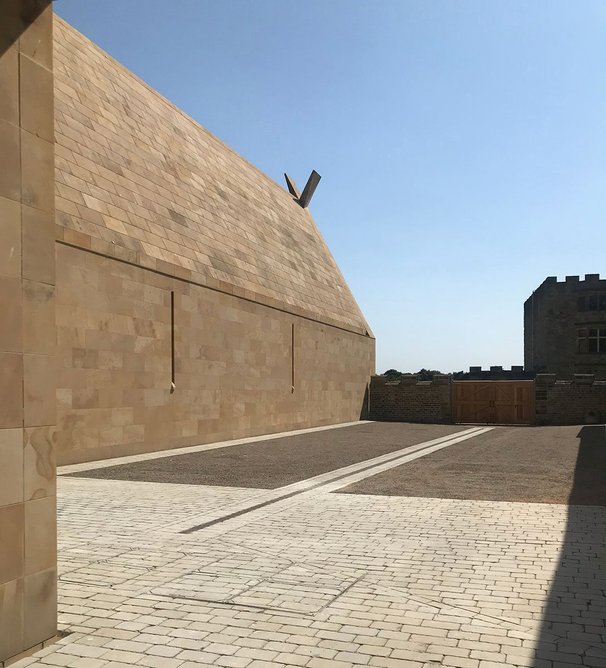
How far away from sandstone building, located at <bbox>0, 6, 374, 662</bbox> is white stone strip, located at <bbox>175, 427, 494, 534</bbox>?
2147mm

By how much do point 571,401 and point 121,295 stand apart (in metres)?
21.9

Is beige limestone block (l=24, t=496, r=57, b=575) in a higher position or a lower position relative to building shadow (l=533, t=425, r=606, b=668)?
higher

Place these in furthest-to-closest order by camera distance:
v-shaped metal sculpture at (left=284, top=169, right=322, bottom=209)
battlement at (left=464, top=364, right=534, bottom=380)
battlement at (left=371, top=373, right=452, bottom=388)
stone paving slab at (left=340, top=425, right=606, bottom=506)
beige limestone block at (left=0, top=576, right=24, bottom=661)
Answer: battlement at (left=464, top=364, right=534, bottom=380) < v-shaped metal sculpture at (left=284, top=169, right=322, bottom=209) < battlement at (left=371, top=373, right=452, bottom=388) < stone paving slab at (left=340, top=425, right=606, bottom=506) < beige limestone block at (left=0, top=576, right=24, bottom=661)

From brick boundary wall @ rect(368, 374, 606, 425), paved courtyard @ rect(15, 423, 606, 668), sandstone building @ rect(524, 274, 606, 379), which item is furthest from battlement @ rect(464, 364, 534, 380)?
paved courtyard @ rect(15, 423, 606, 668)

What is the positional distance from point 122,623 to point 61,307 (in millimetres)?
9270

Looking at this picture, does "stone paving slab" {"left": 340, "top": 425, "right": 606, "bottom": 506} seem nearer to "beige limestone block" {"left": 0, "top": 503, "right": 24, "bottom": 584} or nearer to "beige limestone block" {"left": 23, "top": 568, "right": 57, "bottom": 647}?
"beige limestone block" {"left": 23, "top": 568, "right": 57, "bottom": 647}

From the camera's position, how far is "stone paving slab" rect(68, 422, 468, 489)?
1113 centimetres

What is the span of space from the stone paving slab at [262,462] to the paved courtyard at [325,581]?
1522 mm

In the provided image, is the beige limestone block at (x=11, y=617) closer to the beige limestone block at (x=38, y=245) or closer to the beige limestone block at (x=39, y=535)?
the beige limestone block at (x=39, y=535)

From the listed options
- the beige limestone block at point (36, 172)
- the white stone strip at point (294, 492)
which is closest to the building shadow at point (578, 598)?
the white stone strip at point (294, 492)

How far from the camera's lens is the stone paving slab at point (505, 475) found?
376 inches

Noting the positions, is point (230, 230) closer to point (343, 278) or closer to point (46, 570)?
point (343, 278)

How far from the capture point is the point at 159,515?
26.1 ft

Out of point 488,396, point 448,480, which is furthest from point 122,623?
point 488,396
